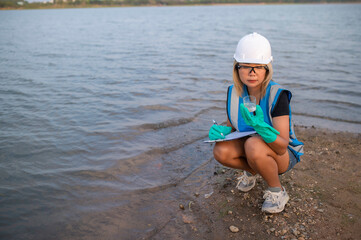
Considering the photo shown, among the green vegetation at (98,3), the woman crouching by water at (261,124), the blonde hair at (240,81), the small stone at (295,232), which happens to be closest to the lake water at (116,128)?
the woman crouching by water at (261,124)

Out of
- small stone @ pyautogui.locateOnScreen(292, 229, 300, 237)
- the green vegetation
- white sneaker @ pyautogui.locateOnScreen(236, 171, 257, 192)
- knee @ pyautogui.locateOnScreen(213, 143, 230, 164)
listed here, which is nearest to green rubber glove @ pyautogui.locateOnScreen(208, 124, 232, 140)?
knee @ pyautogui.locateOnScreen(213, 143, 230, 164)

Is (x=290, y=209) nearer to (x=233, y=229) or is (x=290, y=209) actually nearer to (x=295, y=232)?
(x=295, y=232)

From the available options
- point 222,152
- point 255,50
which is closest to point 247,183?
point 222,152

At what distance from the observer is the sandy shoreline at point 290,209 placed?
2.71m

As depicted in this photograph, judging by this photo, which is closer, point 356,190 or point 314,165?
point 356,190

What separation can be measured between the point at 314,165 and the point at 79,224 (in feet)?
9.37

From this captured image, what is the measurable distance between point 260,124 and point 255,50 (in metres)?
0.69

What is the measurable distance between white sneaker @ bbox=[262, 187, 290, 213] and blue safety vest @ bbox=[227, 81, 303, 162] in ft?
1.38

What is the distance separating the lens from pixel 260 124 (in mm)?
2477

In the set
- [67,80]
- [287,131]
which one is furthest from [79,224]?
[67,80]

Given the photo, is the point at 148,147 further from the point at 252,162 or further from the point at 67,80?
the point at 67,80

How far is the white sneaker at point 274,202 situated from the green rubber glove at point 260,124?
673 mm

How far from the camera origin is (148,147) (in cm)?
469

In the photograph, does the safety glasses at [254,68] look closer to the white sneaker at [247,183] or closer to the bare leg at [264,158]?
the bare leg at [264,158]
